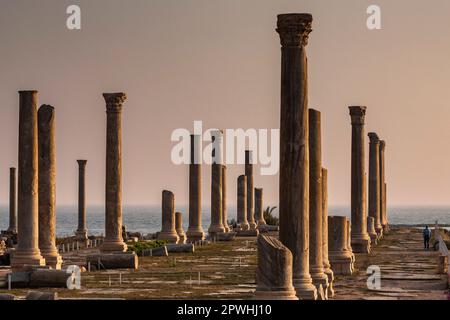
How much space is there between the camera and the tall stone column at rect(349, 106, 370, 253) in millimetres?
51625

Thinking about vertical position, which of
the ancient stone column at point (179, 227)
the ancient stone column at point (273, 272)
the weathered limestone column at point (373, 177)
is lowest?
the ancient stone column at point (179, 227)

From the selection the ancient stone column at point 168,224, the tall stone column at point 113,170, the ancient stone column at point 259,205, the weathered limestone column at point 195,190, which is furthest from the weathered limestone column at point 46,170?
the ancient stone column at point 259,205

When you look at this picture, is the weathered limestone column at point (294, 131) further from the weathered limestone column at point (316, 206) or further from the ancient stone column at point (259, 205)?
the ancient stone column at point (259, 205)

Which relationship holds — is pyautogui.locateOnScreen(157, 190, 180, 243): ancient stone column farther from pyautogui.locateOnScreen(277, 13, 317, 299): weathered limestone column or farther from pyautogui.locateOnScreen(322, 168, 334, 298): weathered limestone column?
pyautogui.locateOnScreen(277, 13, 317, 299): weathered limestone column

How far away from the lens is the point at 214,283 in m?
35.7

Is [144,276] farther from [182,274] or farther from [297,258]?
[297,258]

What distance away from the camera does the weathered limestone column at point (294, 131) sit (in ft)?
88.5

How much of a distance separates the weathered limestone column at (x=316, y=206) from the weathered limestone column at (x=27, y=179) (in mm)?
9197

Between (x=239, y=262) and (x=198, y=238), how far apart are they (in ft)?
60.8

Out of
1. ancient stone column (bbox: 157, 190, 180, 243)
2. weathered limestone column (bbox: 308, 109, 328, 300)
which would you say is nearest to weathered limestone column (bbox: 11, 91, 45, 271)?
weathered limestone column (bbox: 308, 109, 328, 300)

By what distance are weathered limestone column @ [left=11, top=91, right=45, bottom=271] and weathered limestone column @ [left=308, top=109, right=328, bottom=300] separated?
9.20 m

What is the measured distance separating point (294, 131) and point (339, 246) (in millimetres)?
13955

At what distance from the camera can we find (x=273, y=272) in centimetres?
2448
